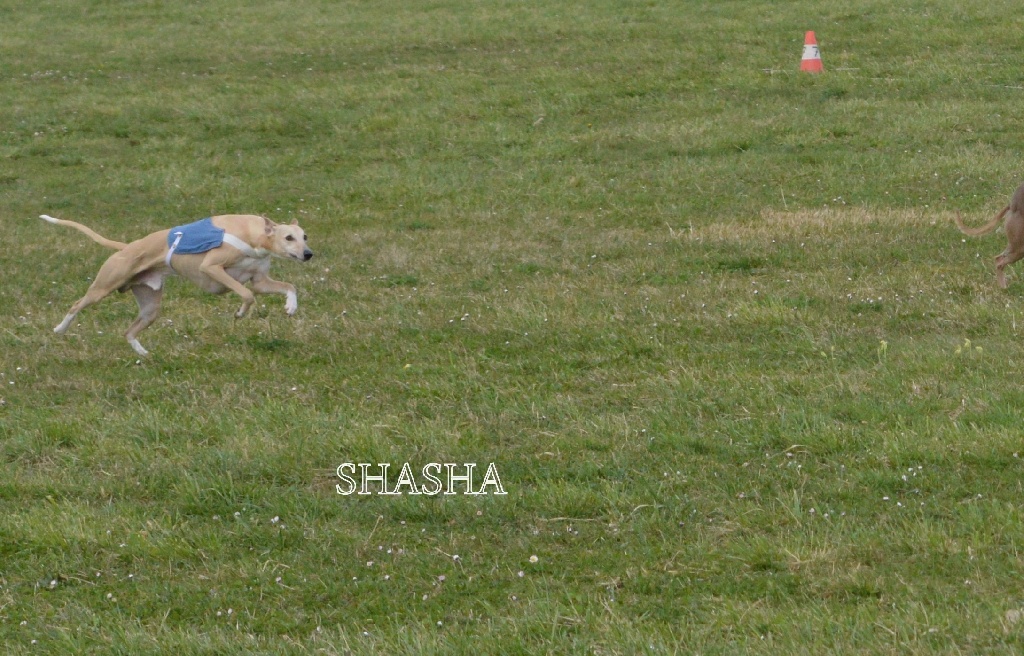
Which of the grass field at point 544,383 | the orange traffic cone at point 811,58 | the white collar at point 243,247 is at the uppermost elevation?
the white collar at point 243,247

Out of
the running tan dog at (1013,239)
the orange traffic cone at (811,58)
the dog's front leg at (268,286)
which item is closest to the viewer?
the dog's front leg at (268,286)

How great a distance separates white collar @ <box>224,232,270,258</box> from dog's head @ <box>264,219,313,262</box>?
9cm

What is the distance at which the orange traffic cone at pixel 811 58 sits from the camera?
20312mm

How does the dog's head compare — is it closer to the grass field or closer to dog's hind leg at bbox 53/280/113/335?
the grass field

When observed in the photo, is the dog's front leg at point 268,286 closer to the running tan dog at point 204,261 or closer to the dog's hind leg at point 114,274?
the running tan dog at point 204,261

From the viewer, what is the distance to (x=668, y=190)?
15.0 meters

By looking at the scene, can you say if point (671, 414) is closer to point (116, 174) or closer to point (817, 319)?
point (817, 319)

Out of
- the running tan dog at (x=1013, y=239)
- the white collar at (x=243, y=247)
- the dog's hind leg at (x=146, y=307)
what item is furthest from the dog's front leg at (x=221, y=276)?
the running tan dog at (x=1013, y=239)

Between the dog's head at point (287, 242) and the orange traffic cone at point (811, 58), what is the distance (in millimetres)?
12964

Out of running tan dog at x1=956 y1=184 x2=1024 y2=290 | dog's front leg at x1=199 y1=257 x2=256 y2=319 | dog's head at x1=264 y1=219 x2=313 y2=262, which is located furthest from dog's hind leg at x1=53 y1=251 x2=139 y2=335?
running tan dog at x1=956 y1=184 x2=1024 y2=290

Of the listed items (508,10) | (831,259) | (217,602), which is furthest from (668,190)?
(508,10)

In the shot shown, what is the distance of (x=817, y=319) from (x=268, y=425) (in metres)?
4.00

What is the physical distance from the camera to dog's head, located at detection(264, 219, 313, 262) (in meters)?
9.25

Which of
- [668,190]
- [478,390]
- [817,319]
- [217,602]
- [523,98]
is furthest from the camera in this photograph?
[523,98]
